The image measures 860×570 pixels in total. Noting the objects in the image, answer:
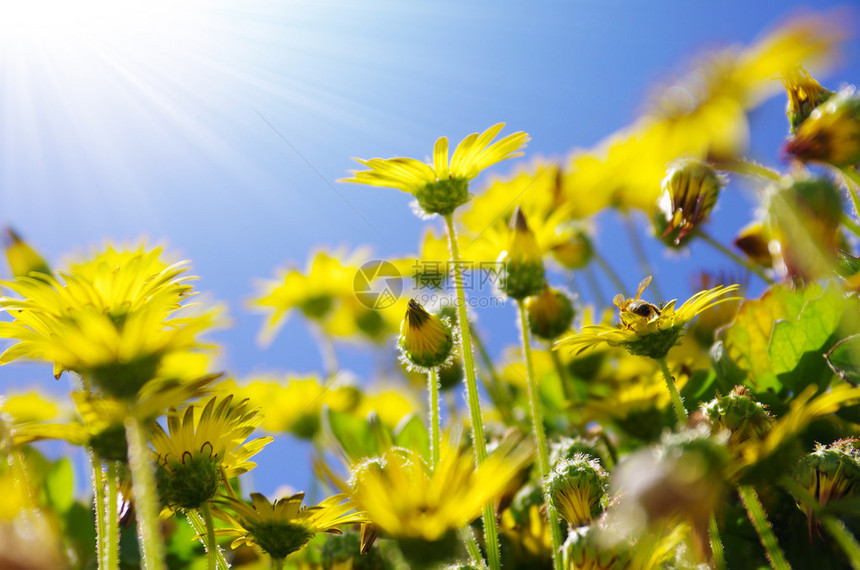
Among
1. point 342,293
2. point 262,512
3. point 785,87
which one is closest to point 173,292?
point 262,512

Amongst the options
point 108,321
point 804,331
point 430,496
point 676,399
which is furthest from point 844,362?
point 108,321

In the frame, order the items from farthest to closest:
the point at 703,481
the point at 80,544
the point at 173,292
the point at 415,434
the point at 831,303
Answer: the point at 80,544 < the point at 415,434 < the point at 831,303 < the point at 173,292 < the point at 703,481

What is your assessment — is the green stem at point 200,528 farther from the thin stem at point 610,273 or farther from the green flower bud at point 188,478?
the thin stem at point 610,273

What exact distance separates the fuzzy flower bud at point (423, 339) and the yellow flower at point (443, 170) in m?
0.18

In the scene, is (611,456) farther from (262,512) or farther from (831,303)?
(262,512)

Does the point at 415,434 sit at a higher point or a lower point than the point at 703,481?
higher

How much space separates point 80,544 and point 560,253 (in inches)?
56.7

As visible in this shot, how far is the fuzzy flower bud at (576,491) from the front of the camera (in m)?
0.86

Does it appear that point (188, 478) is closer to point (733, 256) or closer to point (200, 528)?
point (200, 528)

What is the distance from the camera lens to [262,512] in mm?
879

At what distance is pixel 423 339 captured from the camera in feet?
3.56

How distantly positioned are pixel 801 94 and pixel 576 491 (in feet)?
2.01

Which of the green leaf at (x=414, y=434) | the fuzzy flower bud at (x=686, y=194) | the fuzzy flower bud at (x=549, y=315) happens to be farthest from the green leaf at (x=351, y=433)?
the fuzzy flower bud at (x=686, y=194)

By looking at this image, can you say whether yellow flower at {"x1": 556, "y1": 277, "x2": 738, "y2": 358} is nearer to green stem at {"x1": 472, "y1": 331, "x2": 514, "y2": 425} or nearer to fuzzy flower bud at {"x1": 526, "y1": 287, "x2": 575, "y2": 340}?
fuzzy flower bud at {"x1": 526, "y1": 287, "x2": 575, "y2": 340}
